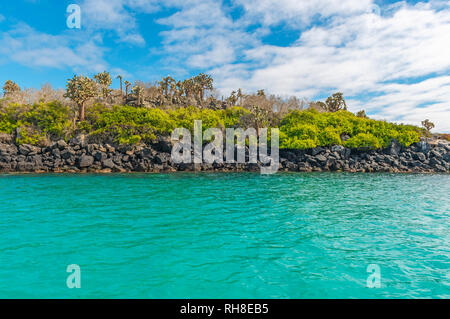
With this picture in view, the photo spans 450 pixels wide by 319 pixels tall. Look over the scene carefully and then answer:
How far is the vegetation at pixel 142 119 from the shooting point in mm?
38906

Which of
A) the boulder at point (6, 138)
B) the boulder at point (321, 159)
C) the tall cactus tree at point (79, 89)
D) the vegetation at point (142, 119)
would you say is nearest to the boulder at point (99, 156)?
the vegetation at point (142, 119)

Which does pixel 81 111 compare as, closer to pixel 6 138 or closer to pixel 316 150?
pixel 6 138

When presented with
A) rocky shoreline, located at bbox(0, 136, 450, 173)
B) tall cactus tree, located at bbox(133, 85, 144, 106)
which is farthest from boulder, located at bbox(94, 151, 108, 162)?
tall cactus tree, located at bbox(133, 85, 144, 106)

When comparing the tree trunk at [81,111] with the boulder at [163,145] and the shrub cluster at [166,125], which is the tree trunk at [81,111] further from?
the boulder at [163,145]

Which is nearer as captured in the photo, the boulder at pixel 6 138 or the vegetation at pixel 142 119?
the boulder at pixel 6 138

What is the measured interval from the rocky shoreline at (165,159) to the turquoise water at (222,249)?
21.4 m

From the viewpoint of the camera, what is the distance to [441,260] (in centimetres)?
759

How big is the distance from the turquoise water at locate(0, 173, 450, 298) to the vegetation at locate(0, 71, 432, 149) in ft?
89.1

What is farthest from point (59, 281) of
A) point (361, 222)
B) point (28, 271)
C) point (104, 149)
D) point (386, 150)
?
point (386, 150)

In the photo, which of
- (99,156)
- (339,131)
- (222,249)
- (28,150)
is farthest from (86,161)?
(339,131)

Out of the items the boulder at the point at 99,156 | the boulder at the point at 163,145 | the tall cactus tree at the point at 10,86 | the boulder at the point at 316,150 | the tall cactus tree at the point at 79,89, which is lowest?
the boulder at the point at 99,156

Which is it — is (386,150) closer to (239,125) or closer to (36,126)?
(239,125)

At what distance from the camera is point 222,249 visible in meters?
8.20

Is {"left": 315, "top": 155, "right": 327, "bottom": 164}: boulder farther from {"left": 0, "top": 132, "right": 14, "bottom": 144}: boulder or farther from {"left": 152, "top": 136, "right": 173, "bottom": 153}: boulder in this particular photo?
{"left": 0, "top": 132, "right": 14, "bottom": 144}: boulder
